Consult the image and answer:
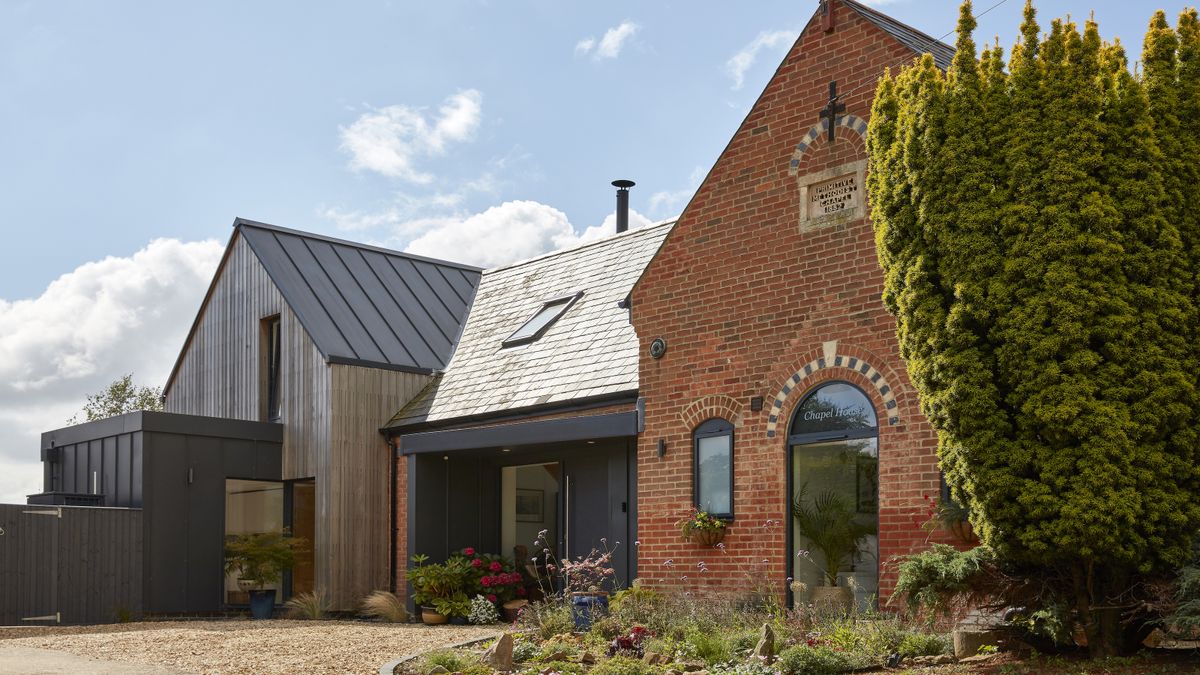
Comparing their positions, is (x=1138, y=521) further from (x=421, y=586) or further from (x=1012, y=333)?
(x=421, y=586)

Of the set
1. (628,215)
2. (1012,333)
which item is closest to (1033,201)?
(1012,333)

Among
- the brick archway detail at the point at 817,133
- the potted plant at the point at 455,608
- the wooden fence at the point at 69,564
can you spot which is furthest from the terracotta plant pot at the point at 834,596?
the wooden fence at the point at 69,564

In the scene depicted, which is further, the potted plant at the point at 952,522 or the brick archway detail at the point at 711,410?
the brick archway detail at the point at 711,410

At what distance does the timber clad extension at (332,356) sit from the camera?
60.1 ft

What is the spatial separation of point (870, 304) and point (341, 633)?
676cm

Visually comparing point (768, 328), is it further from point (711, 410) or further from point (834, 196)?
point (834, 196)

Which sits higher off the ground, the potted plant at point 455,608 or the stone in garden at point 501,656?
the stone in garden at point 501,656

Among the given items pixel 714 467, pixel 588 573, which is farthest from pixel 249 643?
pixel 714 467

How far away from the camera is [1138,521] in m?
8.04

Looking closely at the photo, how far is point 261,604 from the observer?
709 inches

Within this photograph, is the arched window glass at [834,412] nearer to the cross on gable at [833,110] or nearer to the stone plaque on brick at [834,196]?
→ the stone plaque on brick at [834,196]

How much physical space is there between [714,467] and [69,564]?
31.3 ft

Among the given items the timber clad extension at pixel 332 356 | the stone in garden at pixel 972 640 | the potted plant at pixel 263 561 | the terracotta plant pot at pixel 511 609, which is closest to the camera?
the stone in garden at pixel 972 640

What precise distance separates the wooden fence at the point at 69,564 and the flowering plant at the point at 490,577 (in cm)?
472
